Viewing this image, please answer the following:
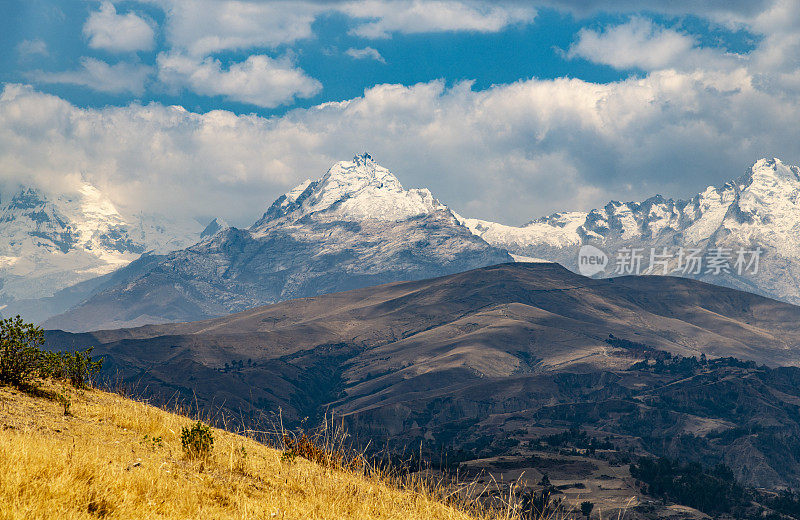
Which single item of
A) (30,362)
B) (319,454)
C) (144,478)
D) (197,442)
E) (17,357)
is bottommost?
(319,454)

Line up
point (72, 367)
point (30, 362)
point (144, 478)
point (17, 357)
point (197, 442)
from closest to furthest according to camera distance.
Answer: point (144, 478) < point (197, 442) < point (17, 357) < point (30, 362) < point (72, 367)

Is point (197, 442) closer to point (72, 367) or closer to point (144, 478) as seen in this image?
point (144, 478)

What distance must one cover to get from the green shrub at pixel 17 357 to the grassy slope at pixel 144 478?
3.72ft

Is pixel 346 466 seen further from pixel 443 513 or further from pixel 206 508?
pixel 206 508

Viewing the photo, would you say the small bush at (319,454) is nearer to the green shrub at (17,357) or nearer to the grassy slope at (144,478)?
the grassy slope at (144,478)

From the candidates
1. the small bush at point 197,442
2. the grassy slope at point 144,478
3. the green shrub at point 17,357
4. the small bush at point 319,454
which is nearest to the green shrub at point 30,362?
the green shrub at point 17,357

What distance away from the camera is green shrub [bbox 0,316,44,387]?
20906 millimetres

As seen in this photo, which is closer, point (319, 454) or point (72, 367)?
point (319, 454)

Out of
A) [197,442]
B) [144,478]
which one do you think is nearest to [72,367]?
[197,442]

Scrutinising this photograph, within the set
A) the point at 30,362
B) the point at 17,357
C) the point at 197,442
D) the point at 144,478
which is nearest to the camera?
the point at 144,478

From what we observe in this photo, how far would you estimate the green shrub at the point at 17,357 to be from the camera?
20.9m

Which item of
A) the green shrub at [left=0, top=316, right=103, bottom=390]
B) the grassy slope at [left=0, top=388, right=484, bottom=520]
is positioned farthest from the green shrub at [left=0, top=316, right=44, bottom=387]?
the grassy slope at [left=0, top=388, right=484, bottom=520]

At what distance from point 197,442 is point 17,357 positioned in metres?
7.18

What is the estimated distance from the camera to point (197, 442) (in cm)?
1777
